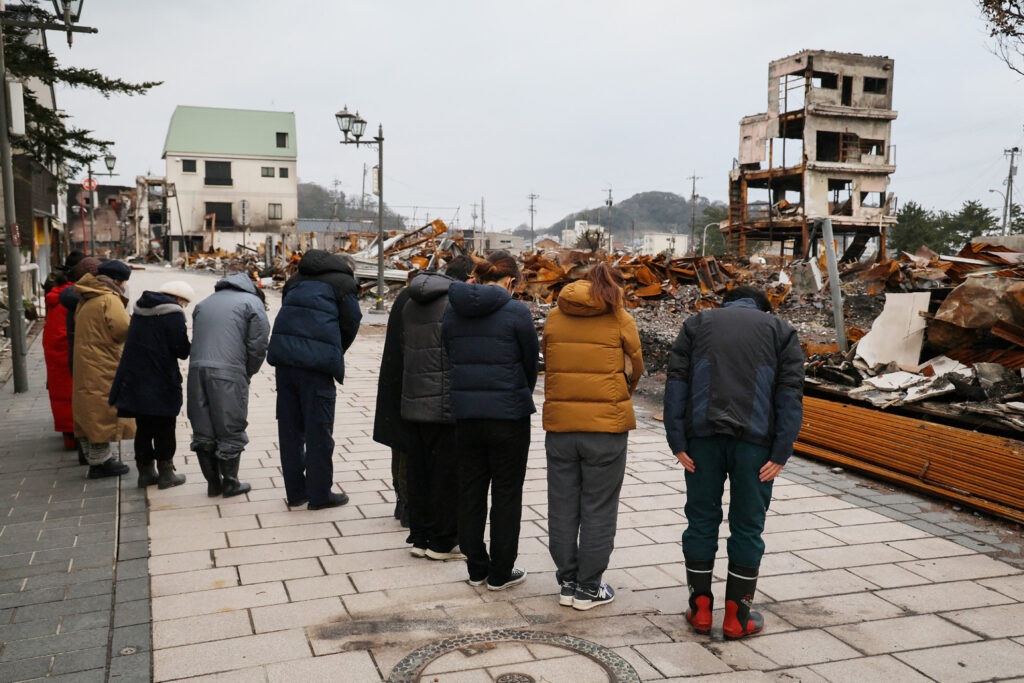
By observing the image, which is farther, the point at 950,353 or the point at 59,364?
the point at 950,353

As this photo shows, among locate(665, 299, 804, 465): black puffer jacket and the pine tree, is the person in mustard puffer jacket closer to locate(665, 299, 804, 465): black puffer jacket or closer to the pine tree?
locate(665, 299, 804, 465): black puffer jacket

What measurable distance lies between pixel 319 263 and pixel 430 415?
1.61 m

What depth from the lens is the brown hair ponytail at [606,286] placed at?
3719 mm

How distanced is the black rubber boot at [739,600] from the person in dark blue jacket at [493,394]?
1134mm

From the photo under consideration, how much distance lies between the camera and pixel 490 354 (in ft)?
13.2

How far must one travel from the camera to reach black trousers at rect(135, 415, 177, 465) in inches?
231

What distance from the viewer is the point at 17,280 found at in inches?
406

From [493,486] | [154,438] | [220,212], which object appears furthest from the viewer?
[220,212]

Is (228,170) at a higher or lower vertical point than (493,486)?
higher

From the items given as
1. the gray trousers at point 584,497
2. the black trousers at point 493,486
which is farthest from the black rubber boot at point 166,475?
the gray trousers at point 584,497

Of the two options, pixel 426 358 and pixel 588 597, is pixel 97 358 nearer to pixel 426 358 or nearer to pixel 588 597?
pixel 426 358

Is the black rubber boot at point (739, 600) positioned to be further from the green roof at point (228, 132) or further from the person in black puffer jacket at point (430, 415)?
the green roof at point (228, 132)

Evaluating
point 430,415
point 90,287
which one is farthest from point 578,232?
point 430,415

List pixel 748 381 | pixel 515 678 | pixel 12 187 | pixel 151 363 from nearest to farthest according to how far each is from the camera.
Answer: pixel 515 678 < pixel 748 381 < pixel 151 363 < pixel 12 187
